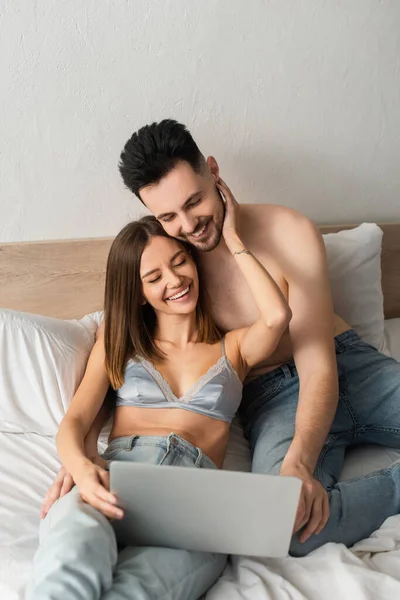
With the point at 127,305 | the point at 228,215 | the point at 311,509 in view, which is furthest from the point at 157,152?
the point at 311,509

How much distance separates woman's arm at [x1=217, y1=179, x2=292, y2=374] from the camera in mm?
Result: 1379

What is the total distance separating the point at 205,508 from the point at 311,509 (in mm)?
249

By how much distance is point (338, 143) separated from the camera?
1.93 meters

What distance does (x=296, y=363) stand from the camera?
4.86ft

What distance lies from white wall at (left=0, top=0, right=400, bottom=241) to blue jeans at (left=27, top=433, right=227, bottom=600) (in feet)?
2.88

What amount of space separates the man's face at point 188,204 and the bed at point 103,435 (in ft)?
1.30

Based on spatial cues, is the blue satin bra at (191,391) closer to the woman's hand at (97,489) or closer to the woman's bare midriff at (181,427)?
the woman's bare midriff at (181,427)

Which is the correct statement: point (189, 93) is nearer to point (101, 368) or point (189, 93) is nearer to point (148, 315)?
point (148, 315)

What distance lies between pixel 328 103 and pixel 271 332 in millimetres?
843

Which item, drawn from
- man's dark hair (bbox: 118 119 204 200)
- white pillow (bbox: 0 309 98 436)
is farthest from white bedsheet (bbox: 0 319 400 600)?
man's dark hair (bbox: 118 119 204 200)

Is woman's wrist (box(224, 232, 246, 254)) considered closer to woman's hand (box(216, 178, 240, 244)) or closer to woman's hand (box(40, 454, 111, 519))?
woman's hand (box(216, 178, 240, 244))

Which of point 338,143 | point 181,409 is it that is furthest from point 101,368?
point 338,143

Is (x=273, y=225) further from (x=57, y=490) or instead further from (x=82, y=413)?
(x=57, y=490)

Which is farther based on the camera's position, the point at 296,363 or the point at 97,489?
the point at 296,363
